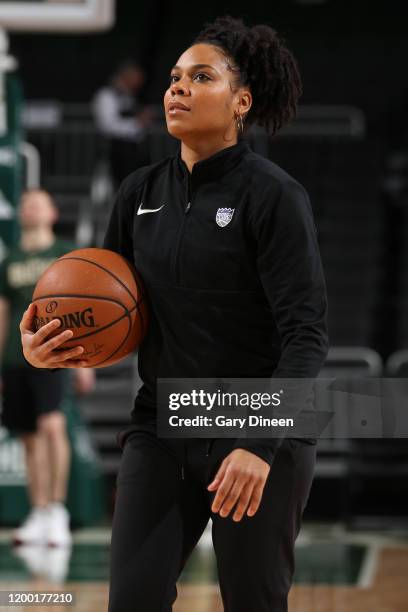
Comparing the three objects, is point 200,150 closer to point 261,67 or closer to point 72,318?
point 261,67

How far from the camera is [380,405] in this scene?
9.33ft

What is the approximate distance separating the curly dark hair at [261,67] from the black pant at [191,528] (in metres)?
0.82

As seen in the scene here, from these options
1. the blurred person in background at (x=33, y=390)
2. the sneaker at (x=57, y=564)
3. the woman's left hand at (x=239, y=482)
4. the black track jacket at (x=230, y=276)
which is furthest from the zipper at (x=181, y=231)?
the blurred person in background at (x=33, y=390)

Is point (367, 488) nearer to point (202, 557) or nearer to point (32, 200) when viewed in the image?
point (202, 557)

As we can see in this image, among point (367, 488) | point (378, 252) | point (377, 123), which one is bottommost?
point (367, 488)

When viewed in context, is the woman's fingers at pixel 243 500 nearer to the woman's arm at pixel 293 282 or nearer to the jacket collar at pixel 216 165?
the woman's arm at pixel 293 282

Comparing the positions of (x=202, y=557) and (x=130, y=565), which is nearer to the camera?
(x=130, y=565)

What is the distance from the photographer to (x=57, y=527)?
6402mm

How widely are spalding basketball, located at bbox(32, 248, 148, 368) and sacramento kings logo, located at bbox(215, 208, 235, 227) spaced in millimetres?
270

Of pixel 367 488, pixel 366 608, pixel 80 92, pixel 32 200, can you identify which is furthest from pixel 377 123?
pixel 366 608

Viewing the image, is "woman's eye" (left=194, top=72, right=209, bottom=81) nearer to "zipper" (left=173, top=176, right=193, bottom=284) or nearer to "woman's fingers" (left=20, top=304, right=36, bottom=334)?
"zipper" (left=173, top=176, right=193, bottom=284)

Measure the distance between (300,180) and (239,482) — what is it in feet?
30.9

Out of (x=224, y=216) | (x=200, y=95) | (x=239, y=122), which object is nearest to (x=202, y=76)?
(x=200, y=95)

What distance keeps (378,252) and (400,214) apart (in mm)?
695
